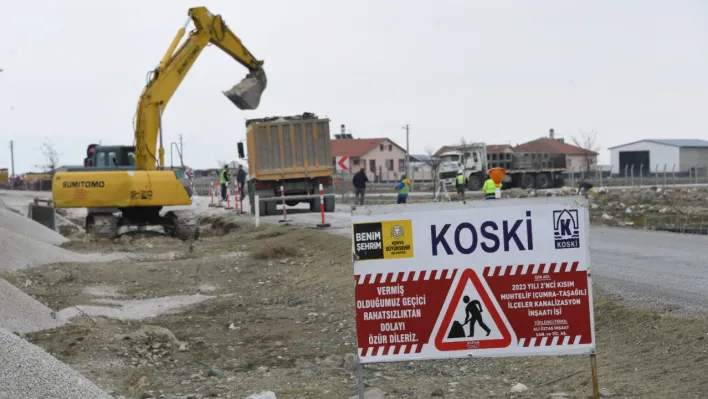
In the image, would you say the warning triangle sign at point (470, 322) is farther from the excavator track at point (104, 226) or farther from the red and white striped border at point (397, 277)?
the excavator track at point (104, 226)

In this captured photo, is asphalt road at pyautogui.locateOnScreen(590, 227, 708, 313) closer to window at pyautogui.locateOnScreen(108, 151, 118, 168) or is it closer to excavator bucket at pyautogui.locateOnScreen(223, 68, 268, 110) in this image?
excavator bucket at pyautogui.locateOnScreen(223, 68, 268, 110)

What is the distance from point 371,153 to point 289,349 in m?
90.3

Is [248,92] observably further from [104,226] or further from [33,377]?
[33,377]

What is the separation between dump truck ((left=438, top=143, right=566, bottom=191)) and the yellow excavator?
2638cm

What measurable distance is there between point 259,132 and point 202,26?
4.39 m

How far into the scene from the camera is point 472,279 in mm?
5996

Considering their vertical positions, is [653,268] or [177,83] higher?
[177,83]

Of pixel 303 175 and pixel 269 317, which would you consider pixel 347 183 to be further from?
pixel 269 317

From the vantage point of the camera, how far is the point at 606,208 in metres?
31.7

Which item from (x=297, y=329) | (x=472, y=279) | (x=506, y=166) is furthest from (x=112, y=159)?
(x=506, y=166)

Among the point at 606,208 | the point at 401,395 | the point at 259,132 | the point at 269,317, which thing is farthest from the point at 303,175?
the point at 401,395

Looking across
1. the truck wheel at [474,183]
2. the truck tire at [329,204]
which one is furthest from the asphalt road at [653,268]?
the truck wheel at [474,183]

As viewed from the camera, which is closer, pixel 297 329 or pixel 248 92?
pixel 297 329

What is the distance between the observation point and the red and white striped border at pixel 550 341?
5953mm
